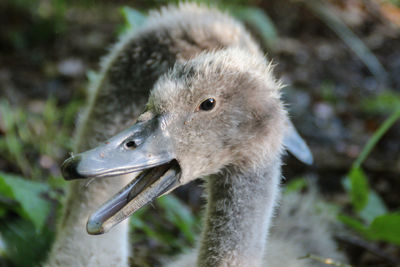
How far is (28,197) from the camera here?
272cm

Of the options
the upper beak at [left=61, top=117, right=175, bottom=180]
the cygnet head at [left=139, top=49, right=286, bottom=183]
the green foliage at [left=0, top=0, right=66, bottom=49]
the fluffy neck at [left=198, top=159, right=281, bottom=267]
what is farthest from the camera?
the green foliage at [left=0, top=0, right=66, bottom=49]

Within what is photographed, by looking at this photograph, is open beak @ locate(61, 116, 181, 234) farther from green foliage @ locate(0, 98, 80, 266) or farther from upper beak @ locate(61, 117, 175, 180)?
green foliage @ locate(0, 98, 80, 266)

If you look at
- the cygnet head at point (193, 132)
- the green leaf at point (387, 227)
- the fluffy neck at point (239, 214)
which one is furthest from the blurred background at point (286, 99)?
the cygnet head at point (193, 132)

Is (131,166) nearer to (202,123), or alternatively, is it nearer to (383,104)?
(202,123)

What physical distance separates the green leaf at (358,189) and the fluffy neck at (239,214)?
0.97 m

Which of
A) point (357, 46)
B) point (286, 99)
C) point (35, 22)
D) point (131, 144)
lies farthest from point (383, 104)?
point (35, 22)

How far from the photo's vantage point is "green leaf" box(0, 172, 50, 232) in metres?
2.60

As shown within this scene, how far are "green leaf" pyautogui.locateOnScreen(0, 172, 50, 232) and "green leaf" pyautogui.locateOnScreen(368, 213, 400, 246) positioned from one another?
179 cm

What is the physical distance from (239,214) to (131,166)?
0.62m

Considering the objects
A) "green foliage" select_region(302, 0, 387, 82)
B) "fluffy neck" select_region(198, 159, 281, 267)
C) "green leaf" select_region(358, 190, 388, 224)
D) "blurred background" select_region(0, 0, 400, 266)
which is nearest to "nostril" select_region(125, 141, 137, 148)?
"fluffy neck" select_region(198, 159, 281, 267)

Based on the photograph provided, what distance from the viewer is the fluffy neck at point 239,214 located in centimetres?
212

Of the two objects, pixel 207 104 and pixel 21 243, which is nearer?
pixel 207 104

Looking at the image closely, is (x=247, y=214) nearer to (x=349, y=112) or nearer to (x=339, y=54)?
(x=349, y=112)

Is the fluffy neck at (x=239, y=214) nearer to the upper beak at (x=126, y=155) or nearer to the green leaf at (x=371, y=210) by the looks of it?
the upper beak at (x=126, y=155)
